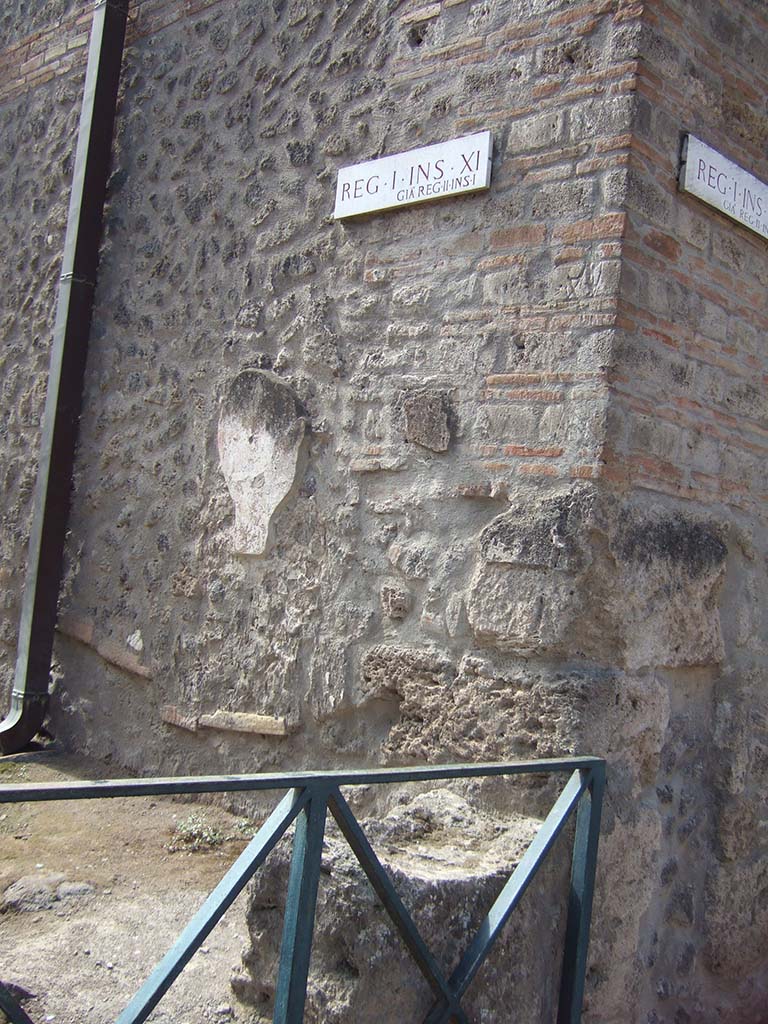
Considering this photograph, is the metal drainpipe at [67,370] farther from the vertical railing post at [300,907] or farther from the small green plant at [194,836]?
the vertical railing post at [300,907]

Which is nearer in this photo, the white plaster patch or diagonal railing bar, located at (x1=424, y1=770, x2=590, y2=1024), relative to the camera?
diagonal railing bar, located at (x1=424, y1=770, x2=590, y2=1024)

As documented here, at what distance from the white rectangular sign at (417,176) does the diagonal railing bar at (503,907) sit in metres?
1.91

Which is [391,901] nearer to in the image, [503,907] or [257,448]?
[503,907]

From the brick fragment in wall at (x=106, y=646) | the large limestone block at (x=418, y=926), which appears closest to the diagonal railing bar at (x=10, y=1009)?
the large limestone block at (x=418, y=926)

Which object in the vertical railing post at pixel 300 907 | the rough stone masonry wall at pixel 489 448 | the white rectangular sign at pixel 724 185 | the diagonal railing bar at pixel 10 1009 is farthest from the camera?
the white rectangular sign at pixel 724 185

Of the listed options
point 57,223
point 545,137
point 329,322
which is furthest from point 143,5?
point 545,137

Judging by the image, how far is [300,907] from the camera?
2.09 m

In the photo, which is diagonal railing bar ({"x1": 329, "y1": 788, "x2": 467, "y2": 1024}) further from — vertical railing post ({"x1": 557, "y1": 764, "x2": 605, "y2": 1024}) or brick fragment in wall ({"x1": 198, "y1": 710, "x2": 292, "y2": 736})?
brick fragment in wall ({"x1": 198, "y1": 710, "x2": 292, "y2": 736})

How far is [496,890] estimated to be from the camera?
2.59m

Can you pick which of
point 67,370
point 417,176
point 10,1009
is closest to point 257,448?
point 417,176

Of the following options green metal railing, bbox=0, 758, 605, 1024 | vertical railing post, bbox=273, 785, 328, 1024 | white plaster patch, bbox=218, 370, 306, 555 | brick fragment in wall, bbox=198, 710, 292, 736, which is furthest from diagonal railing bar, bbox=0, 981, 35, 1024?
white plaster patch, bbox=218, 370, 306, 555

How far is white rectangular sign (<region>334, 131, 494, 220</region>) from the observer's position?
3320mm

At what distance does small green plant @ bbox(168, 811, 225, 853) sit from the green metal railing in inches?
55.2

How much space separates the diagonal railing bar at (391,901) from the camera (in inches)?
85.0
